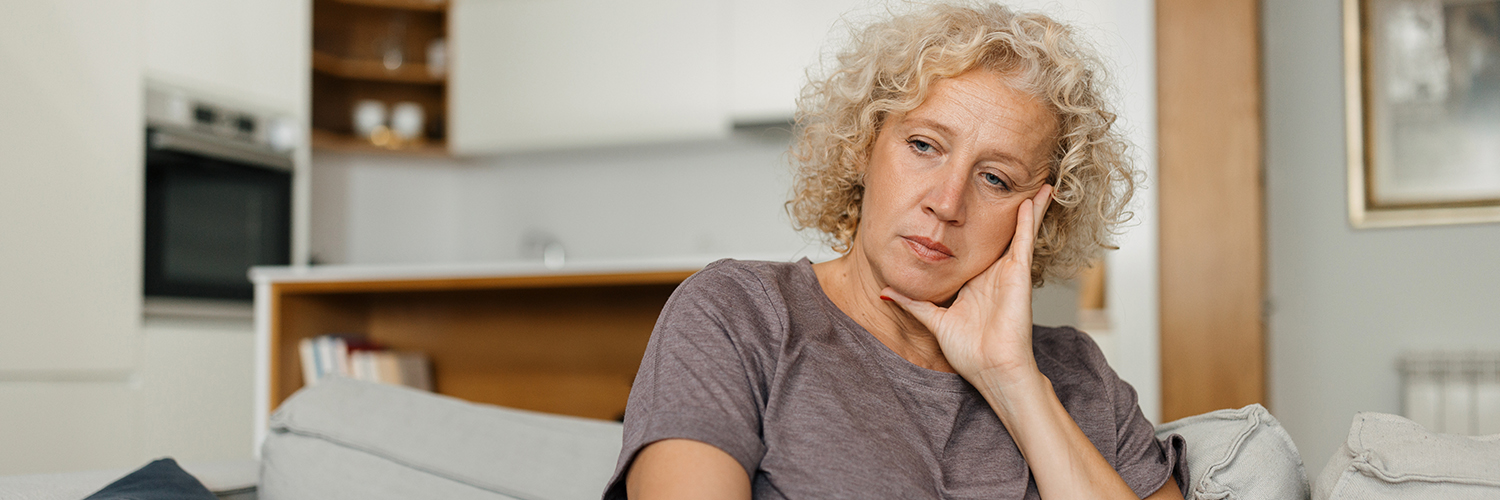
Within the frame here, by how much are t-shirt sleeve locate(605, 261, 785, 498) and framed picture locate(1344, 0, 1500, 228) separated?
331cm

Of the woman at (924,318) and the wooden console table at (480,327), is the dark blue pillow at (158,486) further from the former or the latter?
the wooden console table at (480,327)

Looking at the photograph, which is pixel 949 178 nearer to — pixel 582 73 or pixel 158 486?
pixel 158 486

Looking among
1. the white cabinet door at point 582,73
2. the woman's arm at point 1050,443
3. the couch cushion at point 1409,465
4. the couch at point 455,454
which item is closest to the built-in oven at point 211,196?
the white cabinet door at point 582,73

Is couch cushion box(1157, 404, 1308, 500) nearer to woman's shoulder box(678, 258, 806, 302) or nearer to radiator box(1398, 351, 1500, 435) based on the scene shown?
woman's shoulder box(678, 258, 806, 302)

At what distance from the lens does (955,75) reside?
3.79 ft

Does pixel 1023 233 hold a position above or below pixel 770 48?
below

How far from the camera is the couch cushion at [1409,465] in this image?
0.96 m

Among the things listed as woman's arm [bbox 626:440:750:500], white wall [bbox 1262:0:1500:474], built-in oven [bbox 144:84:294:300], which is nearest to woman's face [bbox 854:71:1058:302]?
woman's arm [bbox 626:440:750:500]

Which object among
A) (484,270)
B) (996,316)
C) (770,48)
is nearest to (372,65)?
(770,48)

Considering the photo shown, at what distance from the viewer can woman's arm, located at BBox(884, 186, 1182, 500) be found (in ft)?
3.57

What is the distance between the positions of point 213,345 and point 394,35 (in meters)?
1.85

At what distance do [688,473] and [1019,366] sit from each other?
41cm

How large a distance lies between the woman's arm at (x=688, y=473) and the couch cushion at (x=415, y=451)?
0.48 metres

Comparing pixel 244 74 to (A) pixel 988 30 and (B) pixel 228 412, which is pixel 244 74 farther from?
(A) pixel 988 30
